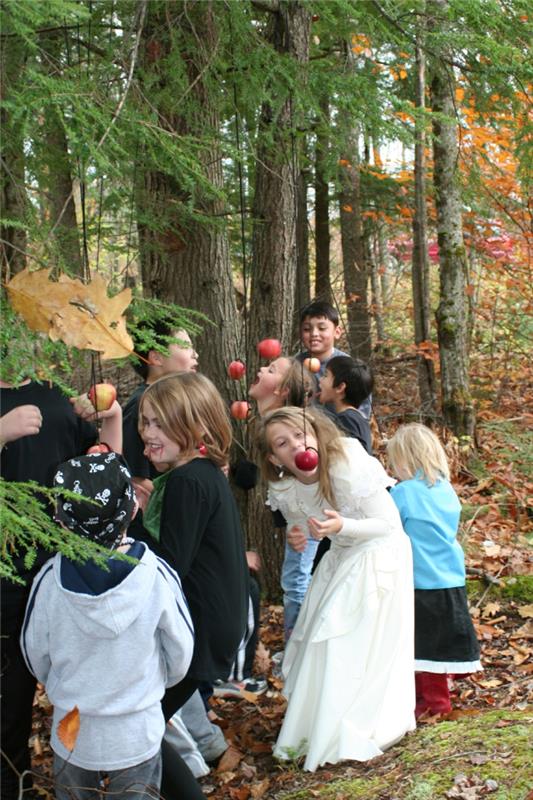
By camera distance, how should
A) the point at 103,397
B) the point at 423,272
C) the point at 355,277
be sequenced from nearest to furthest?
the point at 103,397 → the point at 423,272 → the point at 355,277

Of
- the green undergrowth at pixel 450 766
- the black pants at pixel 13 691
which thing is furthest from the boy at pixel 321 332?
the black pants at pixel 13 691

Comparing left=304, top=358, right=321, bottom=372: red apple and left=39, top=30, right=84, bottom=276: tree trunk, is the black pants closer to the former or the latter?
left=39, top=30, right=84, bottom=276: tree trunk

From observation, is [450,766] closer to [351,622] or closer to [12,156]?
[351,622]

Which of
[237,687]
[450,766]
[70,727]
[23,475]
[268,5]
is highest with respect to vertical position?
[268,5]

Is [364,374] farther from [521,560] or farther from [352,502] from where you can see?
[521,560]

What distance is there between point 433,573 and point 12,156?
10.5 feet

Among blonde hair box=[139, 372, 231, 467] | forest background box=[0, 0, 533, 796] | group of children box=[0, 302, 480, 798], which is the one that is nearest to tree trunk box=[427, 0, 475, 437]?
forest background box=[0, 0, 533, 796]

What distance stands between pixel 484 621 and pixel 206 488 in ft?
10.9

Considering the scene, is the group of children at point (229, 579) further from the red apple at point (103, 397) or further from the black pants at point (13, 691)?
the red apple at point (103, 397)

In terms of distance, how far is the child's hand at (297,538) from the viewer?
422cm

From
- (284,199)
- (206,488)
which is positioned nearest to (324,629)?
(206,488)

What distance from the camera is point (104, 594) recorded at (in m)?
2.67

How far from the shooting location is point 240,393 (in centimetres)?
573

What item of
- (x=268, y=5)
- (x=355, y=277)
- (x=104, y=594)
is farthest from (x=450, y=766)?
(x=355, y=277)
